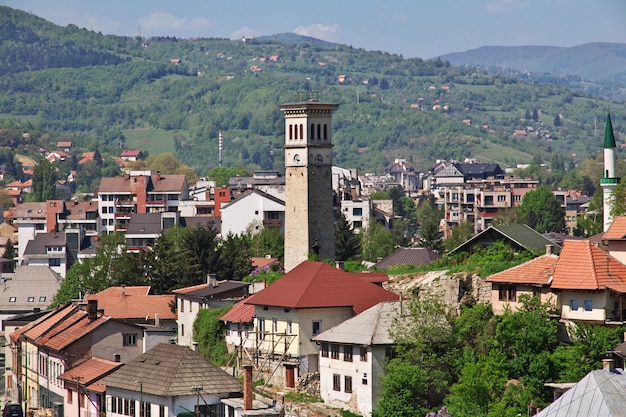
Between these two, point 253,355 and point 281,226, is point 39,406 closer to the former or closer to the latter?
point 253,355

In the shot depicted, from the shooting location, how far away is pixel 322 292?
5816 centimetres

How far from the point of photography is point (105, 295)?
7906 cm

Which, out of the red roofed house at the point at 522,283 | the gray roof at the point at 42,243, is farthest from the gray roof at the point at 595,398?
the gray roof at the point at 42,243

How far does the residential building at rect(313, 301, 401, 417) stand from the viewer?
5247 centimetres

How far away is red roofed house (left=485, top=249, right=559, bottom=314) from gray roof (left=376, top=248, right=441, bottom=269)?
2879 cm

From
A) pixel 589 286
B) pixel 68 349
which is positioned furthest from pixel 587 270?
pixel 68 349

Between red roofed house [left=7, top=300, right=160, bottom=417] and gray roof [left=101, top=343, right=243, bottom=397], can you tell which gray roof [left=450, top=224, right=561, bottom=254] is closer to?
gray roof [left=101, top=343, right=243, bottom=397]

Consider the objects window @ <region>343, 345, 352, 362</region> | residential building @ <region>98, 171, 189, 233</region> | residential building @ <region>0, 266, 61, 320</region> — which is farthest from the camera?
residential building @ <region>98, 171, 189, 233</region>

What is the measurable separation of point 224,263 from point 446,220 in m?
95.6

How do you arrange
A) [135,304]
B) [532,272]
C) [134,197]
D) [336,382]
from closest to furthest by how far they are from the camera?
[532,272] → [336,382] → [135,304] → [134,197]

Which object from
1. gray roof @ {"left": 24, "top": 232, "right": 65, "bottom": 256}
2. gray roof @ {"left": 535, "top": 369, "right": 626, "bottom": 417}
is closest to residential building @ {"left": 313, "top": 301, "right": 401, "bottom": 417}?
gray roof @ {"left": 535, "top": 369, "right": 626, "bottom": 417}

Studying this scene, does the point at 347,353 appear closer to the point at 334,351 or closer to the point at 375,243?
the point at 334,351

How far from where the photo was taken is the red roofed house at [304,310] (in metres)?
57.1

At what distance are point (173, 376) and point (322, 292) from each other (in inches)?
317
